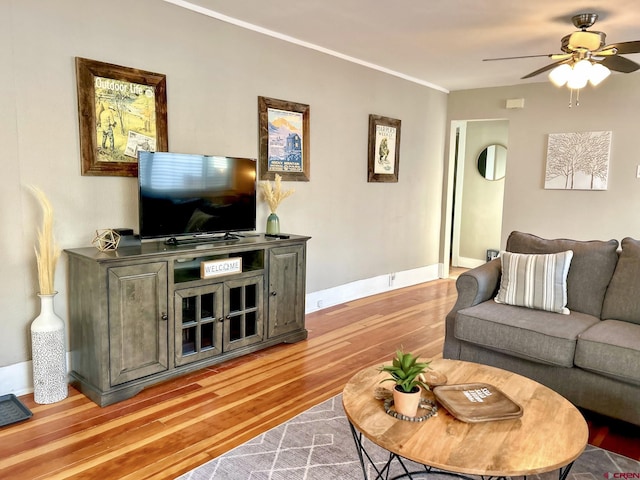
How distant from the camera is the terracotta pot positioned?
169 centimetres

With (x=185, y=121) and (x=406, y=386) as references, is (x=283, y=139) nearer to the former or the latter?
(x=185, y=121)

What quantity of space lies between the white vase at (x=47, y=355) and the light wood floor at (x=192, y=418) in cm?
7

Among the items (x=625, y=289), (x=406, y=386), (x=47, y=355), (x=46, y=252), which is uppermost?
(x=46, y=252)

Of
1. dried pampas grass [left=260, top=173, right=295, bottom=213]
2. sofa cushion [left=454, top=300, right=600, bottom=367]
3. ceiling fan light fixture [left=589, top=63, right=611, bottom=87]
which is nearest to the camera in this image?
sofa cushion [left=454, top=300, right=600, bottom=367]

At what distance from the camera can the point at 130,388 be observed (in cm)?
275

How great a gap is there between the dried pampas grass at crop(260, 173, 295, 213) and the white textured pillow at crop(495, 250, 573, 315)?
1832mm

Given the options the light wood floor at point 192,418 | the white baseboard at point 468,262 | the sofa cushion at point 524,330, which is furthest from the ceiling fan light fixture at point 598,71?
the white baseboard at point 468,262

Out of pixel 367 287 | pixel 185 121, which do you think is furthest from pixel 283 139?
pixel 367 287

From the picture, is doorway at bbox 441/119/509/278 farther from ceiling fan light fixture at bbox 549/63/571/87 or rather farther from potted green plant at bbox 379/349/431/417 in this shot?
potted green plant at bbox 379/349/431/417

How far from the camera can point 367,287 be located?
5.30 meters

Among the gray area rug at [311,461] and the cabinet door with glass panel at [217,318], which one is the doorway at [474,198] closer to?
the cabinet door with glass panel at [217,318]

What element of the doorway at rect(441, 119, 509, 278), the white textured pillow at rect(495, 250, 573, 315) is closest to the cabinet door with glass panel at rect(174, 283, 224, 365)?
the white textured pillow at rect(495, 250, 573, 315)

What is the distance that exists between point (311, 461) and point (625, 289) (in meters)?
2.17

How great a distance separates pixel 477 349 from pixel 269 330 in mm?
1464
